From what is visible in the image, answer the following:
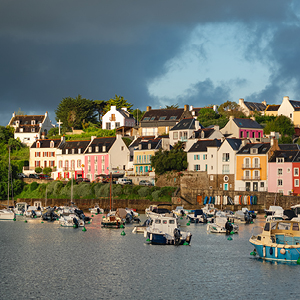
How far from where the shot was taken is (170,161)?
9881 centimetres

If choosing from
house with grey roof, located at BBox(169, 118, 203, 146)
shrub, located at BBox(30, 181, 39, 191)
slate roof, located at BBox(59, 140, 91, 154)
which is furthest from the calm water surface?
slate roof, located at BBox(59, 140, 91, 154)

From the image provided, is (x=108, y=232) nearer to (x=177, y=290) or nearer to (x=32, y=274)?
(x=32, y=274)

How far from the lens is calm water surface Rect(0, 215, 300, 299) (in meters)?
36.5

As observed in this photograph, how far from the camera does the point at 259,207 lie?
87.6 metres

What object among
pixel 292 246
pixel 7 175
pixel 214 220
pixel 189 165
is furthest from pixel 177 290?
pixel 7 175

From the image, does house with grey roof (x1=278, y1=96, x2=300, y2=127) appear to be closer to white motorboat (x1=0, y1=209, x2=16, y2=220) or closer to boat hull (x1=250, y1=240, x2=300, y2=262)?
white motorboat (x1=0, y1=209, x2=16, y2=220)

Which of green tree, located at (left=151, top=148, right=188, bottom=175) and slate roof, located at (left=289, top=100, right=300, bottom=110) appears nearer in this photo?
green tree, located at (left=151, top=148, right=188, bottom=175)

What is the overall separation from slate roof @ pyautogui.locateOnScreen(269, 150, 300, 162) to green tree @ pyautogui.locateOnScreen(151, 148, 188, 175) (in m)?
15.8

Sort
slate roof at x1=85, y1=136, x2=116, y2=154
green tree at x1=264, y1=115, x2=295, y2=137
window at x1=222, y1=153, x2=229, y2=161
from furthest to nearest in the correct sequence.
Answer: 1. slate roof at x1=85, y1=136, x2=116, y2=154
2. green tree at x1=264, y1=115, x2=295, y2=137
3. window at x1=222, y1=153, x2=229, y2=161

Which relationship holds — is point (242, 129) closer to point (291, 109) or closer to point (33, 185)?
point (291, 109)

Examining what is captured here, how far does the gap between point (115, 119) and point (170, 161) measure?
3741 centimetres

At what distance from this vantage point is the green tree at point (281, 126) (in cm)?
11312

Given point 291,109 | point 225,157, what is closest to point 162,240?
point 225,157

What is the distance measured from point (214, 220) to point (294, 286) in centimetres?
3596
